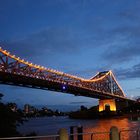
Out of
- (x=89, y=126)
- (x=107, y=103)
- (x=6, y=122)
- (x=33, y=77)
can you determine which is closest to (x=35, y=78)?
(x=33, y=77)

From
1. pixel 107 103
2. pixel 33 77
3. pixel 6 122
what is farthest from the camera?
pixel 107 103

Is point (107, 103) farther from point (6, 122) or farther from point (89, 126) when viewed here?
point (6, 122)

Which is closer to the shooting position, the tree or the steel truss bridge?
the tree

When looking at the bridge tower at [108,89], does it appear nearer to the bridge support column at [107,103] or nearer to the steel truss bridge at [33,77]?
the bridge support column at [107,103]

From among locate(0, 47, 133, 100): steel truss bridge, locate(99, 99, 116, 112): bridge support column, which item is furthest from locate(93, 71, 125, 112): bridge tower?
locate(0, 47, 133, 100): steel truss bridge

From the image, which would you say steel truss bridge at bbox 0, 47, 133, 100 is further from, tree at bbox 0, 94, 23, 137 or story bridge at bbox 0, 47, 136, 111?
tree at bbox 0, 94, 23, 137

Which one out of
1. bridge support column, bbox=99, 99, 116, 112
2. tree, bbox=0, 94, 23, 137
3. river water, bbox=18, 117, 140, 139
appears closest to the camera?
tree, bbox=0, 94, 23, 137

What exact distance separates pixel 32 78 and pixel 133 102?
5827 centimetres

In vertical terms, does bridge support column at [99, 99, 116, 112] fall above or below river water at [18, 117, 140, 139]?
above

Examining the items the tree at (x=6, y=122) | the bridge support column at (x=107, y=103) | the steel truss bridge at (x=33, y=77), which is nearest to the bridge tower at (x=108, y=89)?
the bridge support column at (x=107, y=103)

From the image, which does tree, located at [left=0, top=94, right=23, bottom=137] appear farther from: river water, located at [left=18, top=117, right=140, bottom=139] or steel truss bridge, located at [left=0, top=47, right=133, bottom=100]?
steel truss bridge, located at [left=0, top=47, right=133, bottom=100]

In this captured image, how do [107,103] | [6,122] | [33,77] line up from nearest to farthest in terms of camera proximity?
1. [6,122]
2. [33,77]
3. [107,103]

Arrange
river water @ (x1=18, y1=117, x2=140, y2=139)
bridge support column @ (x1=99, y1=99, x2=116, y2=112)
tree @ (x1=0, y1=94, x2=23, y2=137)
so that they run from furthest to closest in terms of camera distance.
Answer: bridge support column @ (x1=99, y1=99, x2=116, y2=112)
river water @ (x1=18, y1=117, x2=140, y2=139)
tree @ (x1=0, y1=94, x2=23, y2=137)

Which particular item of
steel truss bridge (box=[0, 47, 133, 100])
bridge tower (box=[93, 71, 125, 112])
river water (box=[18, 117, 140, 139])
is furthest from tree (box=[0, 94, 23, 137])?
bridge tower (box=[93, 71, 125, 112])
